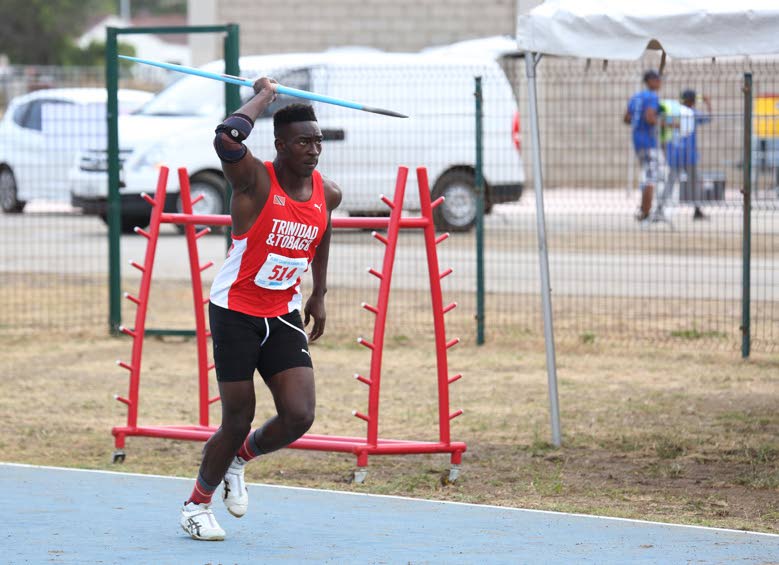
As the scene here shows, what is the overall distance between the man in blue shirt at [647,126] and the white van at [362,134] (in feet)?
6.14

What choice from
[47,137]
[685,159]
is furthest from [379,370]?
[685,159]

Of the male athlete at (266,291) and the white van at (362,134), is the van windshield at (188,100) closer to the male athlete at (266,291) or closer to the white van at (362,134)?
the white van at (362,134)

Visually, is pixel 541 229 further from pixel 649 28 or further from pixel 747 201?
pixel 747 201

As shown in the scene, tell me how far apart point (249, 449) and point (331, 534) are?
49 centimetres

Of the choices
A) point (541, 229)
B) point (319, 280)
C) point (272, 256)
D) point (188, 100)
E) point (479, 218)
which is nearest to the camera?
point (272, 256)

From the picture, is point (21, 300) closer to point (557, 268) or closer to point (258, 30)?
point (557, 268)

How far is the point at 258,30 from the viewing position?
2886 cm

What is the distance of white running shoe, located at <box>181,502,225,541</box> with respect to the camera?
574 centimetres

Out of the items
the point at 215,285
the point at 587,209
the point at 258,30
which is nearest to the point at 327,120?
the point at 587,209

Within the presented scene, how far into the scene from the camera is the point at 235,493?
19.4ft

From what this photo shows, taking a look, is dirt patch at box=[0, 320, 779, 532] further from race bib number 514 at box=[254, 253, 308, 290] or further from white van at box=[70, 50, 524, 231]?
white van at box=[70, 50, 524, 231]

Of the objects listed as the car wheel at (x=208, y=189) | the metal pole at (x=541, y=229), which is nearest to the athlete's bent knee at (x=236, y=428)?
the metal pole at (x=541, y=229)

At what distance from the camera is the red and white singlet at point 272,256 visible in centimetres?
558

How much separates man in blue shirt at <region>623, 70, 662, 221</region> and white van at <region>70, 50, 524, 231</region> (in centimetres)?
187
